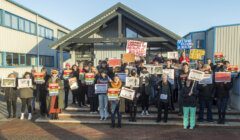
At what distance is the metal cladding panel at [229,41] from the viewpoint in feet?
59.9

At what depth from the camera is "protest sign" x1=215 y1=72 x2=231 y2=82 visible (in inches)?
360

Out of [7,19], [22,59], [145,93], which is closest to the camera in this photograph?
[145,93]

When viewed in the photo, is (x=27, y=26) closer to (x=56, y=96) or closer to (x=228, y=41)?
(x=56, y=96)

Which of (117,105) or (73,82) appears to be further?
(73,82)

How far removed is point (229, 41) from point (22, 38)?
18.1m

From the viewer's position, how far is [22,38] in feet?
80.1

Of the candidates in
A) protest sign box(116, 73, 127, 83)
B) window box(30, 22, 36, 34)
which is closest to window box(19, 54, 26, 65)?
window box(30, 22, 36, 34)

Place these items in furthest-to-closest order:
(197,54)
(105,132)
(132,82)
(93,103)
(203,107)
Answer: (197,54), (93,103), (203,107), (132,82), (105,132)

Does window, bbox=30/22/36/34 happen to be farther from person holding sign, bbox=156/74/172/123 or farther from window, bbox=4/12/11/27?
person holding sign, bbox=156/74/172/123

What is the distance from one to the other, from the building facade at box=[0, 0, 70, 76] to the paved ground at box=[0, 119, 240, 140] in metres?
12.4

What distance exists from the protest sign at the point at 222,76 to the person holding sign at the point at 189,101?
43.9 inches

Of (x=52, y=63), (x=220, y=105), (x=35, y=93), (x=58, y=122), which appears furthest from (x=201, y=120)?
(x=52, y=63)

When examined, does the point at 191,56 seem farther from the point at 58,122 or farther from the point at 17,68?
the point at 17,68

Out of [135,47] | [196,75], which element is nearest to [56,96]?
[135,47]
